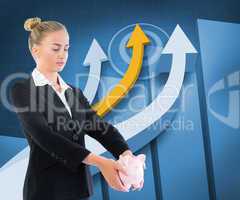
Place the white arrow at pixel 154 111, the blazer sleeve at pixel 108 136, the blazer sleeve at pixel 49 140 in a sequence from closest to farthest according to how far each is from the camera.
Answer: the blazer sleeve at pixel 49 140, the blazer sleeve at pixel 108 136, the white arrow at pixel 154 111

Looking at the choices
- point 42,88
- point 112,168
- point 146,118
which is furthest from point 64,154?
point 146,118

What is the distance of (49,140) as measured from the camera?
99 centimetres

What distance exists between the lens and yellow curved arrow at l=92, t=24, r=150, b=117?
6.75ft

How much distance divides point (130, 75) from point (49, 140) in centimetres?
112

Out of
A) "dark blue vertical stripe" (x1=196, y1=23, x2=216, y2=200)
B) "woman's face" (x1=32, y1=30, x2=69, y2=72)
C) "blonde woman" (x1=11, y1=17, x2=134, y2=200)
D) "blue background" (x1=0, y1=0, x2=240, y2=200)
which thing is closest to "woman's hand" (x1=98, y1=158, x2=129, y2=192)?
"blonde woman" (x1=11, y1=17, x2=134, y2=200)

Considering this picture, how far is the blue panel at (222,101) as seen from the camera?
2061 mm

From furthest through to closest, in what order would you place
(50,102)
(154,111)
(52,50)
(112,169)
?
(154,111) < (52,50) < (50,102) < (112,169)

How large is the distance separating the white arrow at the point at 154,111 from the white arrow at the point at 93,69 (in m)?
0.22

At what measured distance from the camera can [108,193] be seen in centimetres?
208

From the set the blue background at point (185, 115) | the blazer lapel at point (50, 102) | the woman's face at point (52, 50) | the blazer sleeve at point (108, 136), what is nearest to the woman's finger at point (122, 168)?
the blazer sleeve at point (108, 136)

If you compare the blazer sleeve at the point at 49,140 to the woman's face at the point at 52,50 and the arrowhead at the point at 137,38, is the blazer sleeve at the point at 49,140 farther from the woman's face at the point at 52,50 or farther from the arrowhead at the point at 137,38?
the arrowhead at the point at 137,38

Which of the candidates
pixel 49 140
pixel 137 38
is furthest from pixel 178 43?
pixel 49 140

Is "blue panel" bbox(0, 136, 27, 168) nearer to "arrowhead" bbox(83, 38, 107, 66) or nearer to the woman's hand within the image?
"arrowhead" bbox(83, 38, 107, 66)

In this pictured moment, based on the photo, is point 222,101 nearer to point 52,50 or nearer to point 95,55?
point 95,55
